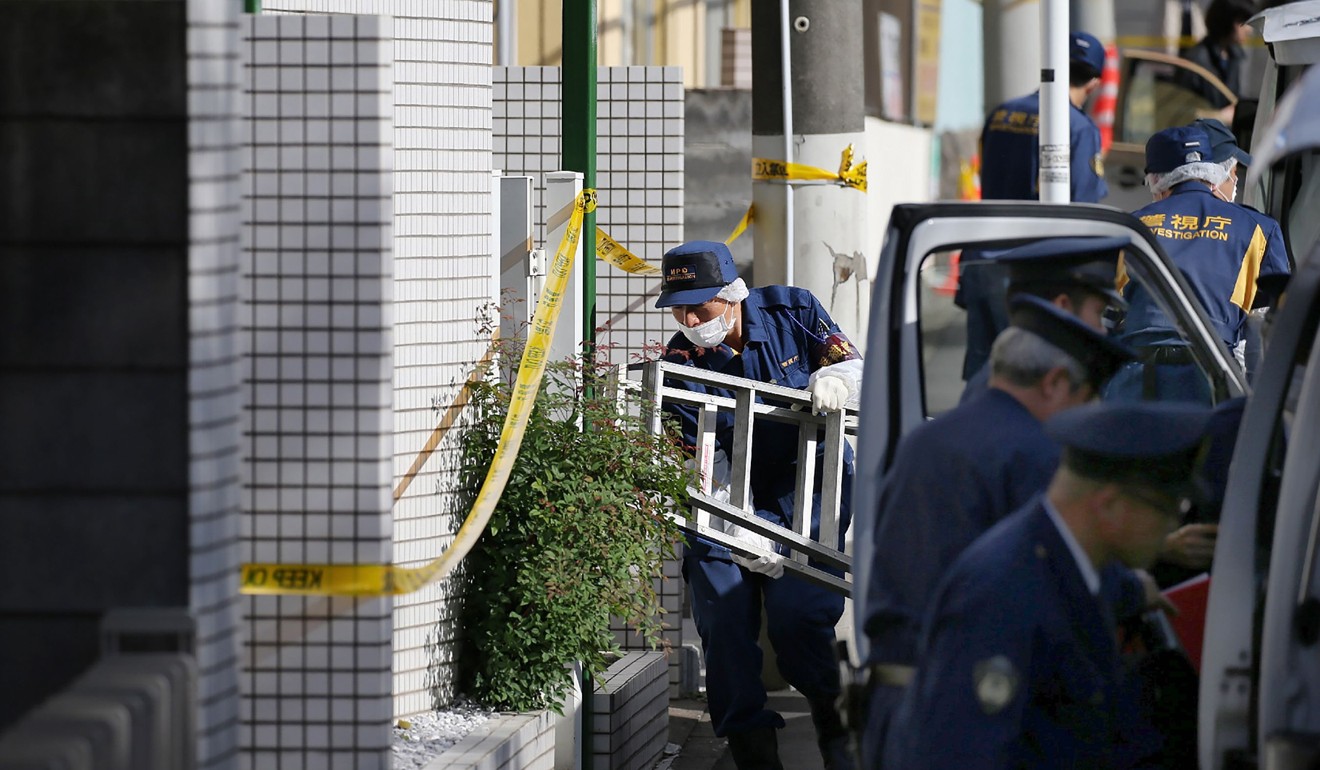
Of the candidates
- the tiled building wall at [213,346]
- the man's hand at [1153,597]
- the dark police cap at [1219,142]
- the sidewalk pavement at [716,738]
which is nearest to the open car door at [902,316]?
the man's hand at [1153,597]

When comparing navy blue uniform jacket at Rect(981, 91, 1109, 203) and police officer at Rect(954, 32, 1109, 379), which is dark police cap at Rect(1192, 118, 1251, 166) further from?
navy blue uniform jacket at Rect(981, 91, 1109, 203)

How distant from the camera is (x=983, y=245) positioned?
3.53 meters

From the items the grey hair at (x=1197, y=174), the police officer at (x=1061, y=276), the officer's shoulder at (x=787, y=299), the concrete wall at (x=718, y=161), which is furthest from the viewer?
the concrete wall at (x=718, y=161)

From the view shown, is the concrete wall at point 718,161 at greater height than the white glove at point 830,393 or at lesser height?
greater

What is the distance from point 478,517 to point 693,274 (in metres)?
1.53

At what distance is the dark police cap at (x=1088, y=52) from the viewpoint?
913 cm

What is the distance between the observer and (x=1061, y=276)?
357cm

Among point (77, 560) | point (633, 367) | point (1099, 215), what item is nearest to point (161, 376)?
point (77, 560)

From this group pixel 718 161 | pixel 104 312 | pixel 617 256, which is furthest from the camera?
pixel 718 161

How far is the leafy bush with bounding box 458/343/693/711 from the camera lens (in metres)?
5.05

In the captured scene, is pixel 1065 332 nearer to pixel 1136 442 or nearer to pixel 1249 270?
pixel 1136 442

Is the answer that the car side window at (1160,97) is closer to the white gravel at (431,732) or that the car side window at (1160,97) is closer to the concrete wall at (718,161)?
the concrete wall at (718,161)

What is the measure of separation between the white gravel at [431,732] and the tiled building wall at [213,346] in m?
1.36

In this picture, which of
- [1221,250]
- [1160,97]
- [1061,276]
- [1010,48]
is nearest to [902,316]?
[1061,276]
